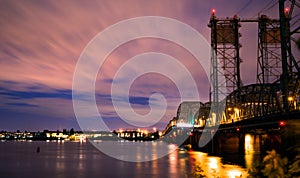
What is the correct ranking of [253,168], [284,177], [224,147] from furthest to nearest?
[224,147] → [253,168] → [284,177]

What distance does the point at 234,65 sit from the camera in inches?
3602

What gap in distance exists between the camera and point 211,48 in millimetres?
95438

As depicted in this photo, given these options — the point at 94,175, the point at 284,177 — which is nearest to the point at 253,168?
the point at 284,177

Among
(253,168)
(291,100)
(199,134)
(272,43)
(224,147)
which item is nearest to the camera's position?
(253,168)

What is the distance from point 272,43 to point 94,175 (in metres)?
41.9

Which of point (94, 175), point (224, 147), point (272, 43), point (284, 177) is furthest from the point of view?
point (224, 147)

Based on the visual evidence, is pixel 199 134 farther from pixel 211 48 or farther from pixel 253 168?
pixel 253 168

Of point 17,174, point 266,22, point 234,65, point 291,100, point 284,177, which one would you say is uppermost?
point 266,22

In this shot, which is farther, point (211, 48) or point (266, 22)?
point (211, 48)

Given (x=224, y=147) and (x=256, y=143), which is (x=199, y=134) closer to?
(x=224, y=147)

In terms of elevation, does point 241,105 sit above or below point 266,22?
below

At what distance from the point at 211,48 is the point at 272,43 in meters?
24.1

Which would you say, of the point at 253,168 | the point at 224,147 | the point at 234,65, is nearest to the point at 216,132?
the point at 224,147

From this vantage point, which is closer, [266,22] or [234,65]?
[266,22]
